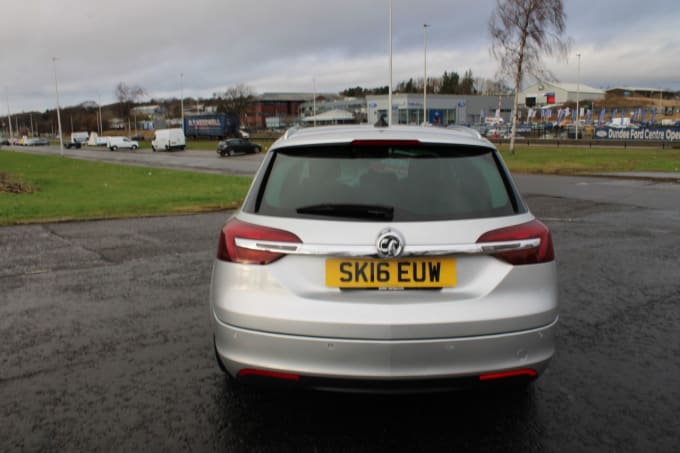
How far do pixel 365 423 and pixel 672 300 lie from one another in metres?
3.88

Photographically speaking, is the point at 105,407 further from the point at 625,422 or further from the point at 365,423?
the point at 625,422

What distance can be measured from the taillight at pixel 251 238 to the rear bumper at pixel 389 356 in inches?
14.4

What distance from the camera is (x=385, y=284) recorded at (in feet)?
9.48

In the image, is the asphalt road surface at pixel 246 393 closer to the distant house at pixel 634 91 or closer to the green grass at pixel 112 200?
the green grass at pixel 112 200

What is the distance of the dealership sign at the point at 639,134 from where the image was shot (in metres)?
45.7

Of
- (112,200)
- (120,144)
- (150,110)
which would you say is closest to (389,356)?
(112,200)

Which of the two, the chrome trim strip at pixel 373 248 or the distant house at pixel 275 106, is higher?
the distant house at pixel 275 106

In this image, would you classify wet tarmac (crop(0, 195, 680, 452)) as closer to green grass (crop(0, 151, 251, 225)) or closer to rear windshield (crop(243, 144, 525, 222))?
rear windshield (crop(243, 144, 525, 222))

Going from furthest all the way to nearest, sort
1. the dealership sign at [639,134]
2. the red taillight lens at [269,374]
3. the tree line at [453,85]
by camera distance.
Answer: the tree line at [453,85] < the dealership sign at [639,134] < the red taillight lens at [269,374]

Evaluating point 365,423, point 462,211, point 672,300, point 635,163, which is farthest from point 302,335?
point 635,163

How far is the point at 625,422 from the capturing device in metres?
3.34

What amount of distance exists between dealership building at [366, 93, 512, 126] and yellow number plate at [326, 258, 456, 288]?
75206 millimetres

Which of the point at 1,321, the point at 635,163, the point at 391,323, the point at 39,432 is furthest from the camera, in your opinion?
the point at 635,163

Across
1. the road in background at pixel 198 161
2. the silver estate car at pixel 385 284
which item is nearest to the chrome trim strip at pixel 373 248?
the silver estate car at pixel 385 284
